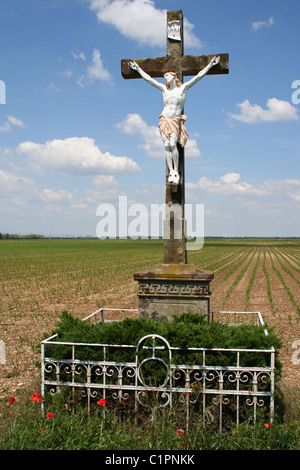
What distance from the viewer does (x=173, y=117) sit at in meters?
6.15

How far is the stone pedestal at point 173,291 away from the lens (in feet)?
18.9

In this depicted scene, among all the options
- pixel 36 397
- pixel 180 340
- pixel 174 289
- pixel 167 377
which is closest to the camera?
pixel 36 397

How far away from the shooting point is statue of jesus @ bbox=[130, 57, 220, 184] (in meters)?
6.09

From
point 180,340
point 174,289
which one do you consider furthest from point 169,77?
point 180,340

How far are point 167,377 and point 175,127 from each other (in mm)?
3959

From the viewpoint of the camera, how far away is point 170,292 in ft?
19.2

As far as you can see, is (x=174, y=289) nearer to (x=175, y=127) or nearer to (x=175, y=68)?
(x=175, y=127)

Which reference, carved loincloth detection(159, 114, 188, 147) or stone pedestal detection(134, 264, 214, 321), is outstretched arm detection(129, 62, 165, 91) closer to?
carved loincloth detection(159, 114, 188, 147)

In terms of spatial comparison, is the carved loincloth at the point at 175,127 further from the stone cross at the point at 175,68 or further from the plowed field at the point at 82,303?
the plowed field at the point at 82,303

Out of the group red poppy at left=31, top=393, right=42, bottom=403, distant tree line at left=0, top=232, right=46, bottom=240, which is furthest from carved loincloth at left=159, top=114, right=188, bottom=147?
distant tree line at left=0, top=232, right=46, bottom=240

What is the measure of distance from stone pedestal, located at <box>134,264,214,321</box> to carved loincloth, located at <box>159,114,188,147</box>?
7.24 ft

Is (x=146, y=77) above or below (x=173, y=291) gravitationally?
above

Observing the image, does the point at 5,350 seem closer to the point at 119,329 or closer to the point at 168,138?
the point at 119,329
